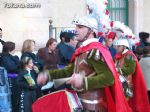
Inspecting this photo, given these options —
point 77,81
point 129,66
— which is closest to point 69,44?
point 129,66

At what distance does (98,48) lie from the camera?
215 inches

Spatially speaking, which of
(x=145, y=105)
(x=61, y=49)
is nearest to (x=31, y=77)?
(x=61, y=49)

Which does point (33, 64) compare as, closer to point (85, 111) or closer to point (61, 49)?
point (61, 49)

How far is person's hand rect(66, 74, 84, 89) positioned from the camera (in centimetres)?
499

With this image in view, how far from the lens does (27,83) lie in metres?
8.86

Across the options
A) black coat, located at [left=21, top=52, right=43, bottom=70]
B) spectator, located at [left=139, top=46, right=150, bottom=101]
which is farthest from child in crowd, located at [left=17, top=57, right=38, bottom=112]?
A: spectator, located at [left=139, top=46, right=150, bottom=101]

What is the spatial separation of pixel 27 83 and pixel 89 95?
3462mm

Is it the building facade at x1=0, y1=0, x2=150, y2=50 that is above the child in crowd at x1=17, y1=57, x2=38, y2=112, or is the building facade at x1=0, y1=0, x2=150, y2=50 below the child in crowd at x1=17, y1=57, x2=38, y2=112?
above

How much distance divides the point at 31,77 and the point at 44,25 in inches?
174

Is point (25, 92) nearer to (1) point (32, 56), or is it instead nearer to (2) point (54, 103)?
(1) point (32, 56)

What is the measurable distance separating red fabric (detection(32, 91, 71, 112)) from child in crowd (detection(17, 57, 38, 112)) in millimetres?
3305

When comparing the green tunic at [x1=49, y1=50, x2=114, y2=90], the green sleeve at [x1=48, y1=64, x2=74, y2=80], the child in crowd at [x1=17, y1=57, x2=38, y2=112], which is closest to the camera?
the green tunic at [x1=49, y1=50, x2=114, y2=90]

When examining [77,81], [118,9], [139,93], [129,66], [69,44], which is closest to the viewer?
[77,81]

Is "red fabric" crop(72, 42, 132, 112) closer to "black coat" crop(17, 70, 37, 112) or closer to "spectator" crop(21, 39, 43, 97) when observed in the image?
"black coat" crop(17, 70, 37, 112)
